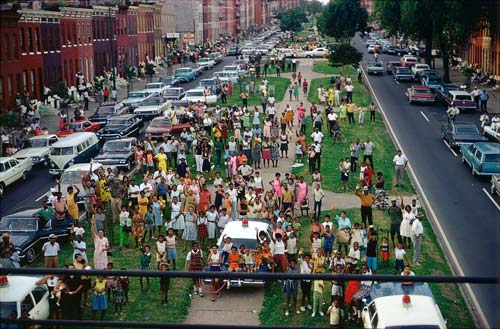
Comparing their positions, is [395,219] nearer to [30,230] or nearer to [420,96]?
[30,230]

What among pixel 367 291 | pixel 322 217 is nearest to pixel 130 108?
pixel 322 217

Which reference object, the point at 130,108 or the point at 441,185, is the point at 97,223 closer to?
the point at 441,185

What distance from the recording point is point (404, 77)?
6869cm

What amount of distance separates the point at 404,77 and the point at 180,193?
4697cm

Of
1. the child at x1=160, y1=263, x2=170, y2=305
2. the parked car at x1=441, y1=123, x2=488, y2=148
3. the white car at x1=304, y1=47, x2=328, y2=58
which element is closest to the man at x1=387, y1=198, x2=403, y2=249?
the child at x1=160, y1=263, x2=170, y2=305

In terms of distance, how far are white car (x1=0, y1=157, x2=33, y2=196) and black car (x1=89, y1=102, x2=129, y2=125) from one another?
12191mm

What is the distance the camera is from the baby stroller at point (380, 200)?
27.7m

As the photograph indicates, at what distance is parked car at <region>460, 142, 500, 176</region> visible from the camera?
3111 cm

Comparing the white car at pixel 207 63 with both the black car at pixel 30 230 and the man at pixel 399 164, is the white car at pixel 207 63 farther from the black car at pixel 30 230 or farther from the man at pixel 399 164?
the black car at pixel 30 230

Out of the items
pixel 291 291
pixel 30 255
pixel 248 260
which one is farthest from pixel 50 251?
pixel 291 291

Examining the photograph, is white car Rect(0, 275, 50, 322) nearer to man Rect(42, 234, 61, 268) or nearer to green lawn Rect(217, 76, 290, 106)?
man Rect(42, 234, 61, 268)

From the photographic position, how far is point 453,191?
30031 millimetres

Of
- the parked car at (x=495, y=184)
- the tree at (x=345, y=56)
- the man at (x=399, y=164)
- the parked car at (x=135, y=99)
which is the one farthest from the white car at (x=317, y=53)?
the parked car at (x=495, y=184)

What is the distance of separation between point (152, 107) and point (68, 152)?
17.6 meters
